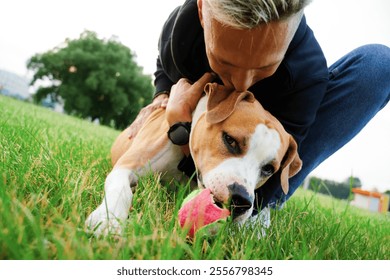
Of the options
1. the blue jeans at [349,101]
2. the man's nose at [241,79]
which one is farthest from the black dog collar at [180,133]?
the blue jeans at [349,101]

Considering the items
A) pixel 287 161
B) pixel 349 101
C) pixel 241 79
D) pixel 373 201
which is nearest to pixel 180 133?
pixel 241 79

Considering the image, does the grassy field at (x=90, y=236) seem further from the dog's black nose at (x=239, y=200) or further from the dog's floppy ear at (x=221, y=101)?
the dog's floppy ear at (x=221, y=101)

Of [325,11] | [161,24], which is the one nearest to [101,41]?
[161,24]

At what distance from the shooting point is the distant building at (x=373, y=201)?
348 cm

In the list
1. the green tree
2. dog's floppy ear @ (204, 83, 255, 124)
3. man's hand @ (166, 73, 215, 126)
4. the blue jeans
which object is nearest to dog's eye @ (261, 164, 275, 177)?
dog's floppy ear @ (204, 83, 255, 124)

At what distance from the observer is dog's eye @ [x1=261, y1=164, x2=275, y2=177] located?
7.58 feet

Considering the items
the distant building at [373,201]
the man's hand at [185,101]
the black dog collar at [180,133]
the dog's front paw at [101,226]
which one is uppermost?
the man's hand at [185,101]

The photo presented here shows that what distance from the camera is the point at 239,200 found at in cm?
191

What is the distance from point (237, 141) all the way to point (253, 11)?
2.55ft

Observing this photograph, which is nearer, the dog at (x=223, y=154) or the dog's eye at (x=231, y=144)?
the dog at (x=223, y=154)

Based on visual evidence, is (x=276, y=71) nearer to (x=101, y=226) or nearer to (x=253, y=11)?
(x=253, y=11)

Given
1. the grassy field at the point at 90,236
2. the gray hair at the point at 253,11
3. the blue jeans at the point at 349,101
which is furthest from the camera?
the blue jeans at the point at 349,101

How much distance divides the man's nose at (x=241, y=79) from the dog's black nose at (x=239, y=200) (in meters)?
0.61
